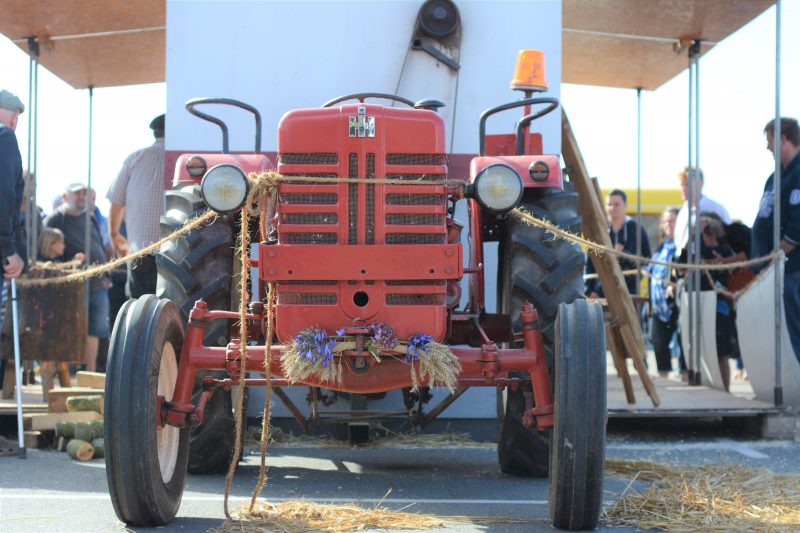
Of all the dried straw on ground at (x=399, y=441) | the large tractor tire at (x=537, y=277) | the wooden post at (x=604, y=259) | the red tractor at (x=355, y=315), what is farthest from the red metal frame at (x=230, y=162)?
the wooden post at (x=604, y=259)

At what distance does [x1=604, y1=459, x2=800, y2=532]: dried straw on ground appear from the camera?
15.2 feet

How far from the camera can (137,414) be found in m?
4.21

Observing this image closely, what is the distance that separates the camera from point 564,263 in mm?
5242

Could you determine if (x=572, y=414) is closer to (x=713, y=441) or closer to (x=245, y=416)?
(x=245, y=416)

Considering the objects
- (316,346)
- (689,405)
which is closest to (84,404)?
(316,346)

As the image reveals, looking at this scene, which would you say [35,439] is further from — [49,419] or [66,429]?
[66,429]

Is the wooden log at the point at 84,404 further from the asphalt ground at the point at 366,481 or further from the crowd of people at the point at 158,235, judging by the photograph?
the crowd of people at the point at 158,235

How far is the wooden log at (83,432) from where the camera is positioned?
6.79 meters

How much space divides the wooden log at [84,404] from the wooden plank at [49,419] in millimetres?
57

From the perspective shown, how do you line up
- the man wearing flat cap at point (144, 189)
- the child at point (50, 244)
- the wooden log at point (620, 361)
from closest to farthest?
the wooden log at point (620, 361), the man wearing flat cap at point (144, 189), the child at point (50, 244)

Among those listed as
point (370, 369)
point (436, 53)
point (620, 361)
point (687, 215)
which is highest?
point (436, 53)

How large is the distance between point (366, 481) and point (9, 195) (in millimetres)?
2735

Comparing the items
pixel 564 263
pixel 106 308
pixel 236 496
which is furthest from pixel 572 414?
pixel 106 308

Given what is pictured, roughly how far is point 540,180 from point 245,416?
72.9 inches
